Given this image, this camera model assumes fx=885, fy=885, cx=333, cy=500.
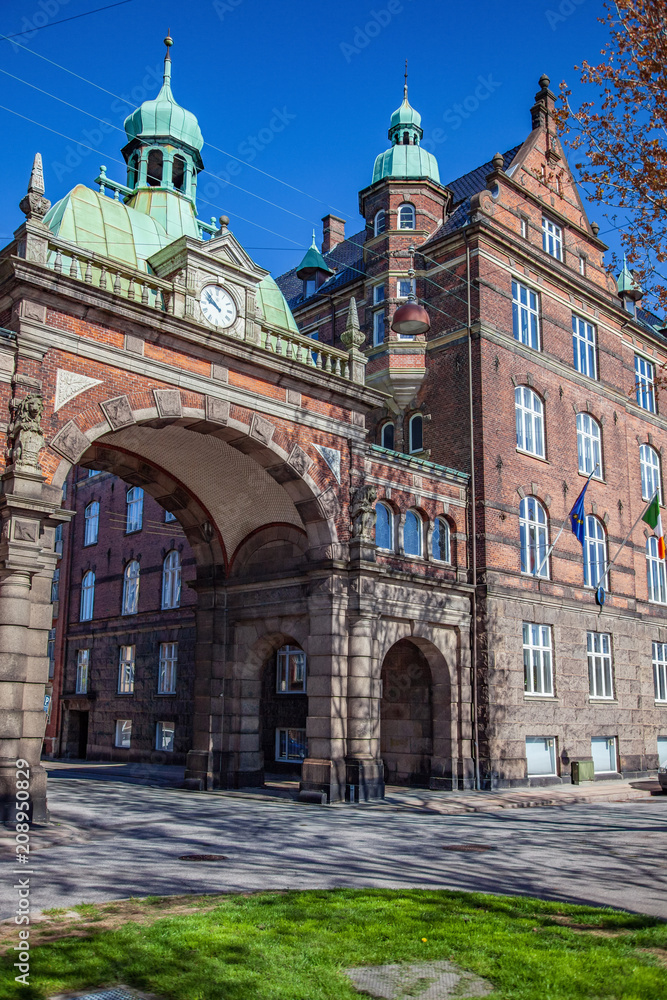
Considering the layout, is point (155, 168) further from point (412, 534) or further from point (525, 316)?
point (412, 534)

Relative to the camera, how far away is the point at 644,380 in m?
34.9

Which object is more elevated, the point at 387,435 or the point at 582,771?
the point at 387,435

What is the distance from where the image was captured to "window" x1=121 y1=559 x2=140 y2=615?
110 ft

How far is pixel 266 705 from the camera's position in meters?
28.9

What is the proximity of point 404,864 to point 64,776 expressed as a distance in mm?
16886

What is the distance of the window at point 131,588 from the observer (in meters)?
33.5

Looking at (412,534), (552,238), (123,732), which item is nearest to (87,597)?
(123,732)

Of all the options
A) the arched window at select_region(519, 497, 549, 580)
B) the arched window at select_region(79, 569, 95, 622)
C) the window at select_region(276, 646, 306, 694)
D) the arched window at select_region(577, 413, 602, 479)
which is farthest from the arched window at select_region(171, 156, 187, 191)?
the arched window at select_region(79, 569, 95, 622)

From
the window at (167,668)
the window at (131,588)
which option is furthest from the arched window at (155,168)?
the window at (167,668)

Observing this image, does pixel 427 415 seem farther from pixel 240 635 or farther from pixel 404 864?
pixel 404 864

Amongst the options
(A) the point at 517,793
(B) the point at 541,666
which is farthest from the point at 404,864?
(B) the point at 541,666

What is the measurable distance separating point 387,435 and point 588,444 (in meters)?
7.07

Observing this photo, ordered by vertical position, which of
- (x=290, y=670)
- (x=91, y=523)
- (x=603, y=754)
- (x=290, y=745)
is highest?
(x=91, y=523)

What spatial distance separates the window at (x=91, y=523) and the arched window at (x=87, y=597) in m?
1.42
